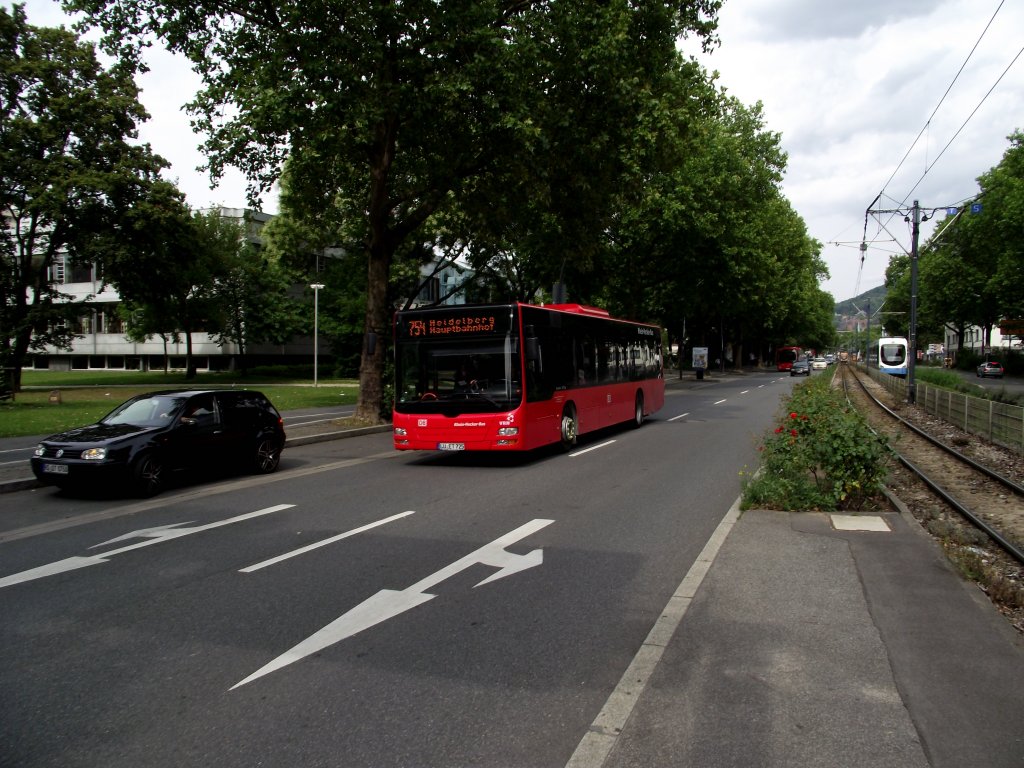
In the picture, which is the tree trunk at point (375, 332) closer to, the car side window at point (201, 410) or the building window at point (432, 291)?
the car side window at point (201, 410)

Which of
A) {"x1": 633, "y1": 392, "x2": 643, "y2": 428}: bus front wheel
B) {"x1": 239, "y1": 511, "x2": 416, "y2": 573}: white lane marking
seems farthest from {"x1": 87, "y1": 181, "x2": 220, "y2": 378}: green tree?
{"x1": 239, "y1": 511, "x2": 416, "y2": 573}: white lane marking

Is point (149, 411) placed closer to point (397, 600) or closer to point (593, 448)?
point (397, 600)

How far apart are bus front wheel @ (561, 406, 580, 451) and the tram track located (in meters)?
5.32

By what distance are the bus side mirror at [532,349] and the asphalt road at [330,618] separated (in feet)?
10.4

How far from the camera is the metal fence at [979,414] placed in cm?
1539

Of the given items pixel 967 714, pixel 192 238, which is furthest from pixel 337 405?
pixel 967 714

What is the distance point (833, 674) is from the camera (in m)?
4.17

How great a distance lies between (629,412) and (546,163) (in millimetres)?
6677

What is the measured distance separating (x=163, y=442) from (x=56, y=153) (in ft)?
87.4

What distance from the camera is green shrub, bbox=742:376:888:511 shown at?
8648 millimetres

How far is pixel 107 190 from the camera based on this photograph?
3067 centimetres

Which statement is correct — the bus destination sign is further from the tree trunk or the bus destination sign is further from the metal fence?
the metal fence

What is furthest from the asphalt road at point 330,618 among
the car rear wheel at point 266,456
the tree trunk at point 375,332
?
the tree trunk at point 375,332


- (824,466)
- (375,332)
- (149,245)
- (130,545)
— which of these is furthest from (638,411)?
(149,245)
